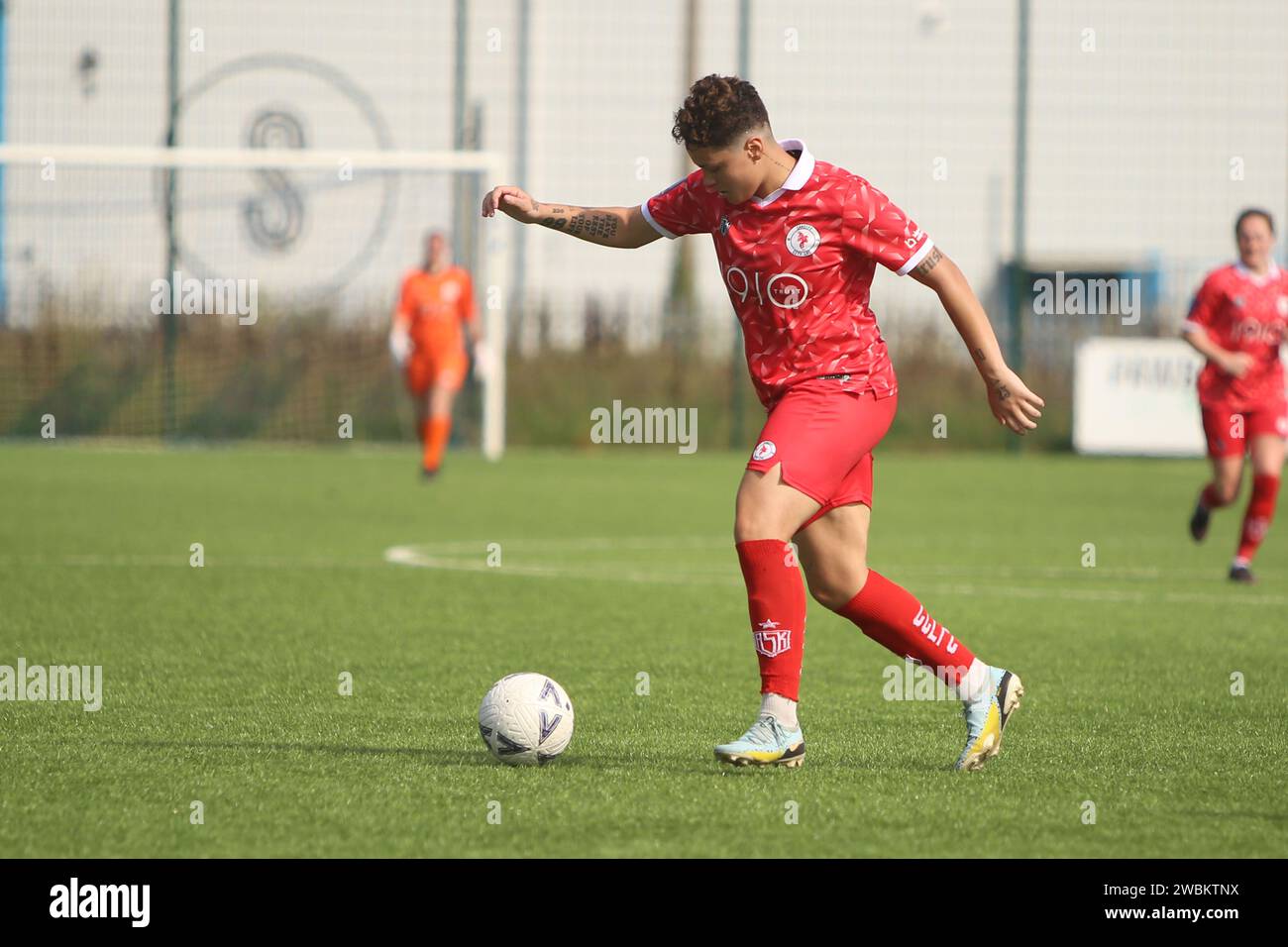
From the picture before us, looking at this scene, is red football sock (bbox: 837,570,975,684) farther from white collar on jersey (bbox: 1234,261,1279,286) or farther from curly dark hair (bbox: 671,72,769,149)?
white collar on jersey (bbox: 1234,261,1279,286)

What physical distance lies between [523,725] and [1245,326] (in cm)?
698

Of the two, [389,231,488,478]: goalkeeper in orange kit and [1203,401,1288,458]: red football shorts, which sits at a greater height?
[389,231,488,478]: goalkeeper in orange kit

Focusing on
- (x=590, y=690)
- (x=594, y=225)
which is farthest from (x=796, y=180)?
(x=590, y=690)

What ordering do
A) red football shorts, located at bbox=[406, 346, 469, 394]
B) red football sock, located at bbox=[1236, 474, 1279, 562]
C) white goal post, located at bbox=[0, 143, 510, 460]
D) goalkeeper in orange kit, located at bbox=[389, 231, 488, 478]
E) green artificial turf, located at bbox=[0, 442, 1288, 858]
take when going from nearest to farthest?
green artificial turf, located at bbox=[0, 442, 1288, 858], red football sock, located at bbox=[1236, 474, 1279, 562], red football shorts, located at bbox=[406, 346, 469, 394], goalkeeper in orange kit, located at bbox=[389, 231, 488, 478], white goal post, located at bbox=[0, 143, 510, 460]

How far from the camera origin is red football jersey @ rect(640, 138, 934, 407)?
16.5 feet

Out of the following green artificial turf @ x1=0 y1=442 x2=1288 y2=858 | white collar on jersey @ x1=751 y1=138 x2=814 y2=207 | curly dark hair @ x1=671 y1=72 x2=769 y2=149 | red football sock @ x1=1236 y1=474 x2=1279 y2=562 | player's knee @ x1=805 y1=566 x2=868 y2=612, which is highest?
curly dark hair @ x1=671 y1=72 x2=769 y2=149

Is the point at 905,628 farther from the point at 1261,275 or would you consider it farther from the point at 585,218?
the point at 1261,275

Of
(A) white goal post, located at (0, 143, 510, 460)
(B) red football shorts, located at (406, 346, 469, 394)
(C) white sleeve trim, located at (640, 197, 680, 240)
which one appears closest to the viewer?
(C) white sleeve trim, located at (640, 197, 680, 240)

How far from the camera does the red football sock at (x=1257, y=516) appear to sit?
10.4 m

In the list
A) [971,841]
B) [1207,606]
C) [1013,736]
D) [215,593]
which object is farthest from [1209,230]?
[971,841]

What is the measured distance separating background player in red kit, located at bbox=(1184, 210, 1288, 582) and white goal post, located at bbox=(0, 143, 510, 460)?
11.0 metres

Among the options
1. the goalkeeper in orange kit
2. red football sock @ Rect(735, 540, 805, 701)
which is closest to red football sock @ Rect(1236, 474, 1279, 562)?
red football sock @ Rect(735, 540, 805, 701)

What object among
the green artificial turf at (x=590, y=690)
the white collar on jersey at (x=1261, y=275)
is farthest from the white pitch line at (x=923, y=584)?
the white collar on jersey at (x=1261, y=275)
